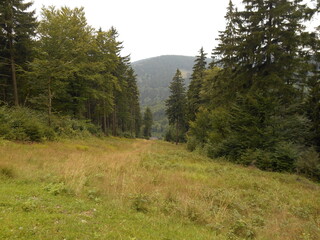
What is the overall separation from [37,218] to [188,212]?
3859 mm

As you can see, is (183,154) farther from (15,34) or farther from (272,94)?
(15,34)

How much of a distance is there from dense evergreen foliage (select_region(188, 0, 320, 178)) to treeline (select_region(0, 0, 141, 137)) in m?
16.8

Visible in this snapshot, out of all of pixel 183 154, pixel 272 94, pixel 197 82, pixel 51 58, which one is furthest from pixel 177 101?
pixel 272 94

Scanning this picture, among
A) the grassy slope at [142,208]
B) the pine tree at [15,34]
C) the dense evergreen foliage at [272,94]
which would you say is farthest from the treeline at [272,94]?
the pine tree at [15,34]

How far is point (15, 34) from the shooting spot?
20203mm

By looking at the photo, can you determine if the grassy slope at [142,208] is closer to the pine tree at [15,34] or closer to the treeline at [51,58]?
the treeline at [51,58]

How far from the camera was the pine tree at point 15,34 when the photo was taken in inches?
751

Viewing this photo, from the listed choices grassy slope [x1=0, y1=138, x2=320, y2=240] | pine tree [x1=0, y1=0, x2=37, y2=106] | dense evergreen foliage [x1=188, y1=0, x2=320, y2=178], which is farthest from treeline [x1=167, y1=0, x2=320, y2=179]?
pine tree [x1=0, y1=0, x2=37, y2=106]

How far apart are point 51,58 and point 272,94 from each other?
20.9m

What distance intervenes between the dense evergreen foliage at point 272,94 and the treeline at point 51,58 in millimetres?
16834

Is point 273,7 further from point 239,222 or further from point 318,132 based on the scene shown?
point 239,222

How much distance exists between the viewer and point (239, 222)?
524cm

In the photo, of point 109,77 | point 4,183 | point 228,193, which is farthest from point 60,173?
point 109,77

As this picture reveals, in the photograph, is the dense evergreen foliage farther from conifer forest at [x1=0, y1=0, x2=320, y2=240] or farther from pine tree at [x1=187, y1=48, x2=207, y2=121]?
pine tree at [x1=187, y1=48, x2=207, y2=121]
